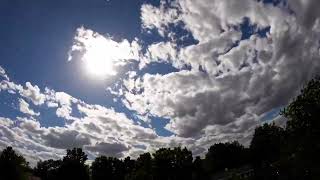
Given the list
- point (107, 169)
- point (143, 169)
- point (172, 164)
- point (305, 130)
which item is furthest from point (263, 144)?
point (305, 130)

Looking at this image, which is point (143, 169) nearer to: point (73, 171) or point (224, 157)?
point (73, 171)

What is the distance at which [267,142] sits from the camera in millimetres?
134125

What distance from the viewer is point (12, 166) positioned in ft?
208

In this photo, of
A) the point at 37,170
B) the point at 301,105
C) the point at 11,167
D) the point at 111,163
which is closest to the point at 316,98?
the point at 301,105

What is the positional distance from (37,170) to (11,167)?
367ft

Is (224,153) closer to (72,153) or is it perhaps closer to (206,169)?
(206,169)

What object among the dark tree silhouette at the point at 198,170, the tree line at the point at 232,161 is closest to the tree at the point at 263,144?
the tree line at the point at 232,161

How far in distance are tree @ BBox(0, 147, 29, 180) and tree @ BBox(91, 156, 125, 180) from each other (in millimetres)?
90255

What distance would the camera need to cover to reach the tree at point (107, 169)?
155m

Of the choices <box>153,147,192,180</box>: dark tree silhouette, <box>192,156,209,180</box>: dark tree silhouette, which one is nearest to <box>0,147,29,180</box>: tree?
<box>153,147,192,180</box>: dark tree silhouette

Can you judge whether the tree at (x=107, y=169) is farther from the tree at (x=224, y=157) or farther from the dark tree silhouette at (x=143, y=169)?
the tree at (x=224, y=157)

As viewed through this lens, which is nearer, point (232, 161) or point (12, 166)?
point (12, 166)

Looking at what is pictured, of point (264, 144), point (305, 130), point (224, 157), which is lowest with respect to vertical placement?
point (305, 130)

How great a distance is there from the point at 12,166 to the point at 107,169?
97403mm
